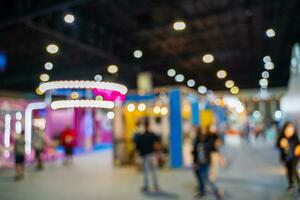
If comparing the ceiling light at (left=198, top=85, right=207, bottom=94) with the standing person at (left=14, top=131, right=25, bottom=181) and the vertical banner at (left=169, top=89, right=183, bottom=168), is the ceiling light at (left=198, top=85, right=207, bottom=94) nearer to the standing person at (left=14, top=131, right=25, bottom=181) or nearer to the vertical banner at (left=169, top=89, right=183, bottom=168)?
the vertical banner at (left=169, top=89, right=183, bottom=168)

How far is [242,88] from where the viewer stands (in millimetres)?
28172

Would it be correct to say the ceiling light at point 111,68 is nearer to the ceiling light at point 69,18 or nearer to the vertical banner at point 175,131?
the ceiling light at point 69,18

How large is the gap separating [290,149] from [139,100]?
5.98m

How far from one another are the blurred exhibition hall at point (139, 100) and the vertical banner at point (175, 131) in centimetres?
3

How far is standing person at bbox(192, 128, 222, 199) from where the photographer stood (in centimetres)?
613

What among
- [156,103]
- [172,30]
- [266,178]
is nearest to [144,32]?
[172,30]

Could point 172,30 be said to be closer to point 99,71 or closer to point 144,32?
point 144,32

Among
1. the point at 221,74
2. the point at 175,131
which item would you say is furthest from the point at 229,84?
the point at 175,131

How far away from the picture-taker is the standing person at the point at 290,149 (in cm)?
658

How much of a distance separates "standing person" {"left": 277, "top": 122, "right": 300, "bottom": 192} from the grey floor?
37 centimetres

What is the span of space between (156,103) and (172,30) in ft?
10.6

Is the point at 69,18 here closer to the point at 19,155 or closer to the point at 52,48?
the point at 19,155

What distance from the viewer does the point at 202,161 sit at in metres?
6.13

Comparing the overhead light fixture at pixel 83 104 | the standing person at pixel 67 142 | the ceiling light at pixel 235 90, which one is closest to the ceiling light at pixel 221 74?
the ceiling light at pixel 235 90
